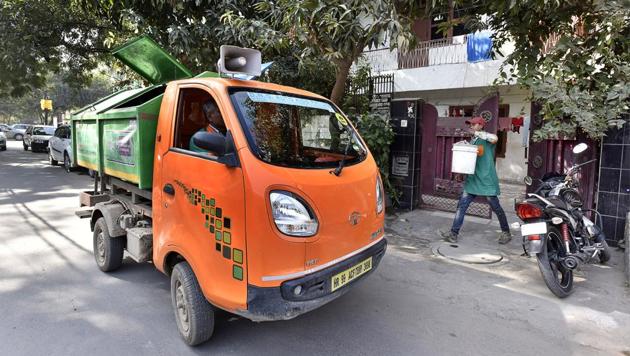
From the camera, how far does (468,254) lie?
506 centimetres

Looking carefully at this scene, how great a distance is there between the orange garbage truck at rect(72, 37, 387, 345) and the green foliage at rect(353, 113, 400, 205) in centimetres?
319

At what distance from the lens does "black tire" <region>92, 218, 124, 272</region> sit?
13.8ft

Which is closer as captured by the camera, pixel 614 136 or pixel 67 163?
pixel 614 136

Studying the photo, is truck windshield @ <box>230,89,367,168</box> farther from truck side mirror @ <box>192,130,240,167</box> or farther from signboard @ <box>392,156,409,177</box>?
signboard @ <box>392,156,409,177</box>

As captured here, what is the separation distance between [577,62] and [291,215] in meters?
4.67

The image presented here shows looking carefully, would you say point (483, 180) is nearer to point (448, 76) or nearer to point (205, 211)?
point (205, 211)

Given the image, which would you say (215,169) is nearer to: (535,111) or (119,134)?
(119,134)

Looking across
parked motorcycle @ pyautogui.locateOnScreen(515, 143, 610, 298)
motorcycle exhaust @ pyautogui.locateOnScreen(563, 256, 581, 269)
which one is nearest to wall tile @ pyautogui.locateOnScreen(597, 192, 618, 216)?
parked motorcycle @ pyautogui.locateOnScreen(515, 143, 610, 298)

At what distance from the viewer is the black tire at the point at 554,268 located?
3.72m

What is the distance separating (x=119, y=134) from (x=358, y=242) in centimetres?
251

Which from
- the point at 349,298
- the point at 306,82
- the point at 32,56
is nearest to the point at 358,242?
the point at 349,298

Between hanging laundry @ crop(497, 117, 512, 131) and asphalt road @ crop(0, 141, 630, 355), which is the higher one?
hanging laundry @ crop(497, 117, 512, 131)

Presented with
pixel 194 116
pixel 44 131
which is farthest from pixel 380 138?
pixel 44 131

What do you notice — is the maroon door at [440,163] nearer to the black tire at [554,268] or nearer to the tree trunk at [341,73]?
the tree trunk at [341,73]
